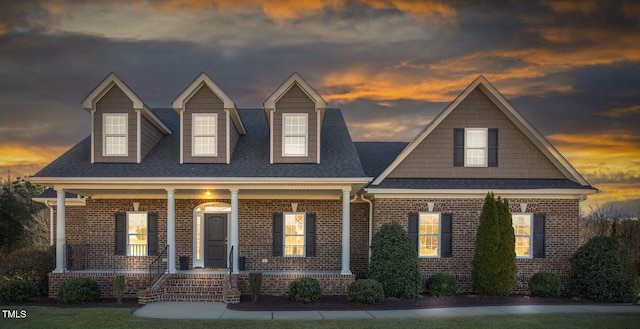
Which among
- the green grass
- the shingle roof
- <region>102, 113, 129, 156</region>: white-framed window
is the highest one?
<region>102, 113, 129, 156</region>: white-framed window

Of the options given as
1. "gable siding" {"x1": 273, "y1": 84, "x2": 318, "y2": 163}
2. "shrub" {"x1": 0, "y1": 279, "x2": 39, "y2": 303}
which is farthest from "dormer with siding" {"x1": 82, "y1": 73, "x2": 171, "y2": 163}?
"gable siding" {"x1": 273, "y1": 84, "x2": 318, "y2": 163}

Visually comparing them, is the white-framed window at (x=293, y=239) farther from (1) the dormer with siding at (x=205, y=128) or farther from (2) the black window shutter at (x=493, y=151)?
(2) the black window shutter at (x=493, y=151)

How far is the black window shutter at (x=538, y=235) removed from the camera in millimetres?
18875

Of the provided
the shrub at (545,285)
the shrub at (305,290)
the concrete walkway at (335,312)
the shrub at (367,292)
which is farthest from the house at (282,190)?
the concrete walkway at (335,312)

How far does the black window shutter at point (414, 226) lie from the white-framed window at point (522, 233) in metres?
3.64

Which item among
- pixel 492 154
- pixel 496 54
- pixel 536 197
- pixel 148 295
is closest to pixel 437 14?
pixel 496 54

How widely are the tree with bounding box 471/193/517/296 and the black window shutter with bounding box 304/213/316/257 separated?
20.8 ft

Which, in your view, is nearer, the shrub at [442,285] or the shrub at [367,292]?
the shrub at [367,292]

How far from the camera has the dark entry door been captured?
20.1 meters

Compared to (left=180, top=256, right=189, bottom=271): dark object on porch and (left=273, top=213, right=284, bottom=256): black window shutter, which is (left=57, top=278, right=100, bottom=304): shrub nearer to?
(left=180, top=256, right=189, bottom=271): dark object on porch

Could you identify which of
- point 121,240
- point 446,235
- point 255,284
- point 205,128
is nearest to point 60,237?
point 121,240

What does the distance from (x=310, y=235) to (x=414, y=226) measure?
4.21 m

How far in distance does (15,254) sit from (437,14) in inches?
715

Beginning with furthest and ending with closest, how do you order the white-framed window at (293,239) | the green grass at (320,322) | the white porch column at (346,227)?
1. the white-framed window at (293,239)
2. the white porch column at (346,227)
3. the green grass at (320,322)
